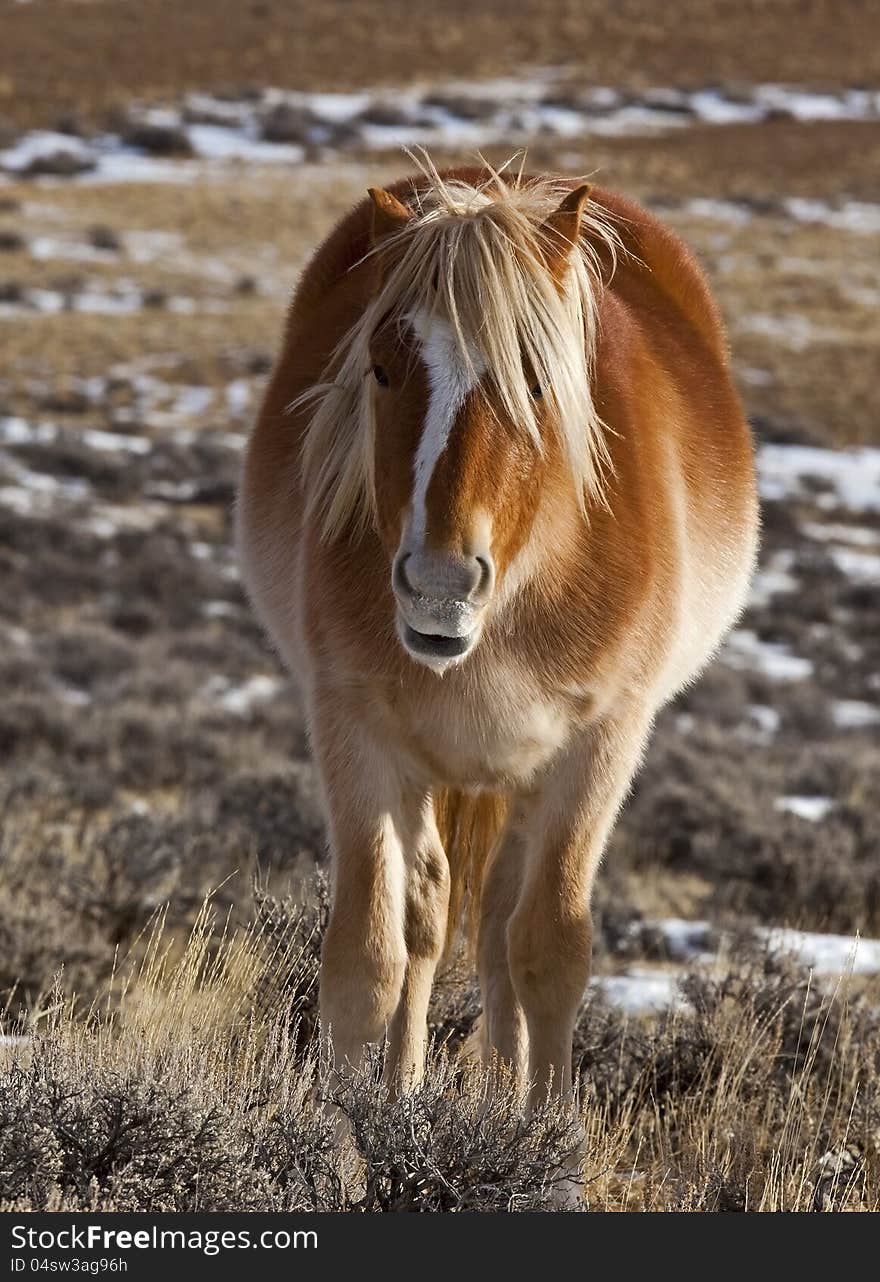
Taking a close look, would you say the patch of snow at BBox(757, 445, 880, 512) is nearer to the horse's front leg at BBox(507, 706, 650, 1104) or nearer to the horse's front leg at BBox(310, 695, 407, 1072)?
the horse's front leg at BBox(507, 706, 650, 1104)

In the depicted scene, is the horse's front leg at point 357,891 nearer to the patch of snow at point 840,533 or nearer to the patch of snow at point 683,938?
the patch of snow at point 683,938

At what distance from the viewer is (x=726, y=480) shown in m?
4.59

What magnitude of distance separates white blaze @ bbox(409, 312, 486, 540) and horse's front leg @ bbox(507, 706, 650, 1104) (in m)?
0.91

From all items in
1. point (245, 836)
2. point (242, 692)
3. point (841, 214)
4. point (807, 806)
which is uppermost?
point (245, 836)

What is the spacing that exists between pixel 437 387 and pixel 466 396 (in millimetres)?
64

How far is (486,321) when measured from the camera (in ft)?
10.3

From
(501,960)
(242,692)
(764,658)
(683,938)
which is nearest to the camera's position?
(501,960)

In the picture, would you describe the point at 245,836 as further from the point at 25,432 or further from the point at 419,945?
the point at 25,432

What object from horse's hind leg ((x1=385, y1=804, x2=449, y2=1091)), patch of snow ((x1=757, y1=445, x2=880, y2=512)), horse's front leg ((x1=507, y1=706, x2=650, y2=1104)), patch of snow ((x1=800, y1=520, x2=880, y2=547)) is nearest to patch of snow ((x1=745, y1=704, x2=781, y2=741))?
patch of snow ((x1=800, y1=520, x2=880, y2=547))

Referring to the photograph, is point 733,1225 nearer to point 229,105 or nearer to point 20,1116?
point 20,1116

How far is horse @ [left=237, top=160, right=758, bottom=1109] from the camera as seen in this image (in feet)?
10.3

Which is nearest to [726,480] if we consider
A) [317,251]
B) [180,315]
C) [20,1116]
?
[317,251]

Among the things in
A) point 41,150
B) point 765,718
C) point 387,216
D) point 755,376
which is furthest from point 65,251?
point 387,216

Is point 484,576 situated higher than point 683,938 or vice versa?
point 484,576
